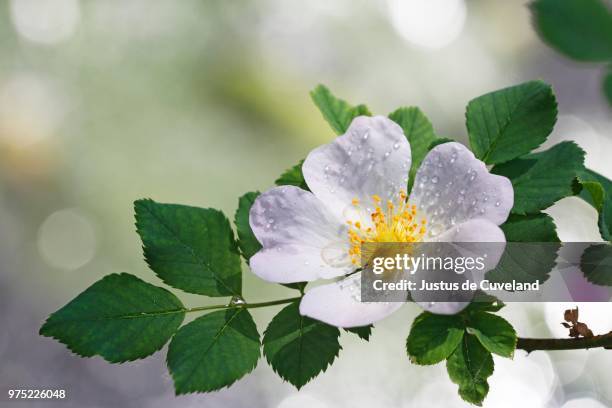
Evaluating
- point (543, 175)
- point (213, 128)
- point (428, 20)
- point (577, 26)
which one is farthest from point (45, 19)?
point (543, 175)

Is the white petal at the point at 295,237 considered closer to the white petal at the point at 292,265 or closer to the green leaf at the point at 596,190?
the white petal at the point at 292,265

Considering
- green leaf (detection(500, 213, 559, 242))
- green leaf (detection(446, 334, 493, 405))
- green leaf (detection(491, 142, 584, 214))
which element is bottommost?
green leaf (detection(446, 334, 493, 405))

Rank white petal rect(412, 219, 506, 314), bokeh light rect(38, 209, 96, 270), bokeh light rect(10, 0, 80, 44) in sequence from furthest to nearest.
→ bokeh light rect(10, 0, 80, 44)
bokeh light rect(38, 209, 96, 270)
white petal rect(412, 219, 506, 314)

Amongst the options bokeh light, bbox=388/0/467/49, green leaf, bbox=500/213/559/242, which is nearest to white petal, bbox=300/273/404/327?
green leaf, bbox=500/213/559/242

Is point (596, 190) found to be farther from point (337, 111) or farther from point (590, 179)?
point (337, 111)

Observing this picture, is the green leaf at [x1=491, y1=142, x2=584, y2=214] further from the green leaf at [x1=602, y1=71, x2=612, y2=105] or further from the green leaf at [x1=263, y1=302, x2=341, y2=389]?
the green leaf at [x1=602, y1=71, x2=612, y2=105]

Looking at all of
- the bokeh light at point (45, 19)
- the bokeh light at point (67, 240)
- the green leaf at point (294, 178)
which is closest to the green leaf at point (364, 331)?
the green leaf at point (294, 178)

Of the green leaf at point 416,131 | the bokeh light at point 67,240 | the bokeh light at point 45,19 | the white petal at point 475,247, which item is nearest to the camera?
the white petal at point 475,247
